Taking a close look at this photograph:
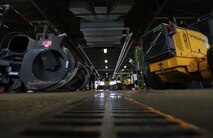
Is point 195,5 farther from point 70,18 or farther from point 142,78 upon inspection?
point 70,18

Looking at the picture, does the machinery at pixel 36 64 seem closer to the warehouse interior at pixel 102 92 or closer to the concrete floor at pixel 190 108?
the warehouse interior at pixel 102 92

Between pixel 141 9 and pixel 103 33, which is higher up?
pixel 141 9

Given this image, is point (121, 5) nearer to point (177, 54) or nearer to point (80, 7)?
point (80, 7)

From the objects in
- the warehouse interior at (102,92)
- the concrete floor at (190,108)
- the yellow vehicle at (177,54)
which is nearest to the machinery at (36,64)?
the warehouse interior at (102,92)

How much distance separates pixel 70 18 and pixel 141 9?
3.25 m

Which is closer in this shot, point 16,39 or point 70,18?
point 16,39

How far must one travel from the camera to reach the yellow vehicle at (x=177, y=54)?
3.78 m

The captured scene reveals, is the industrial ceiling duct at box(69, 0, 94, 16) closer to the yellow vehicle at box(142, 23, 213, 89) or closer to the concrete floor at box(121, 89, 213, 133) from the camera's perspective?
the yellow vehicle at box(142, 23, 213, 89)

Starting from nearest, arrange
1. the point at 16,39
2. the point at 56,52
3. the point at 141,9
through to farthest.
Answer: the point at 56,52 → the point at 16,39 → the point at 141,9

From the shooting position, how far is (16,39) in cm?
436

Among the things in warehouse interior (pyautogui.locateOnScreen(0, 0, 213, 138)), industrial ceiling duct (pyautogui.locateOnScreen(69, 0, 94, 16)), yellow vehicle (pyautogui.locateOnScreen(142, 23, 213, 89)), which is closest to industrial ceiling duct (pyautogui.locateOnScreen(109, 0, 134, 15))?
warehouse interior (pyautogui.locateOnScreen(0, 0, 213, 138))

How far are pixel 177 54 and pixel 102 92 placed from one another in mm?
1965

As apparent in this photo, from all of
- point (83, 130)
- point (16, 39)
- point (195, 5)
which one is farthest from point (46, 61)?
point (195, 5)

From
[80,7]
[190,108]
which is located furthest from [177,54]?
[80,7]
